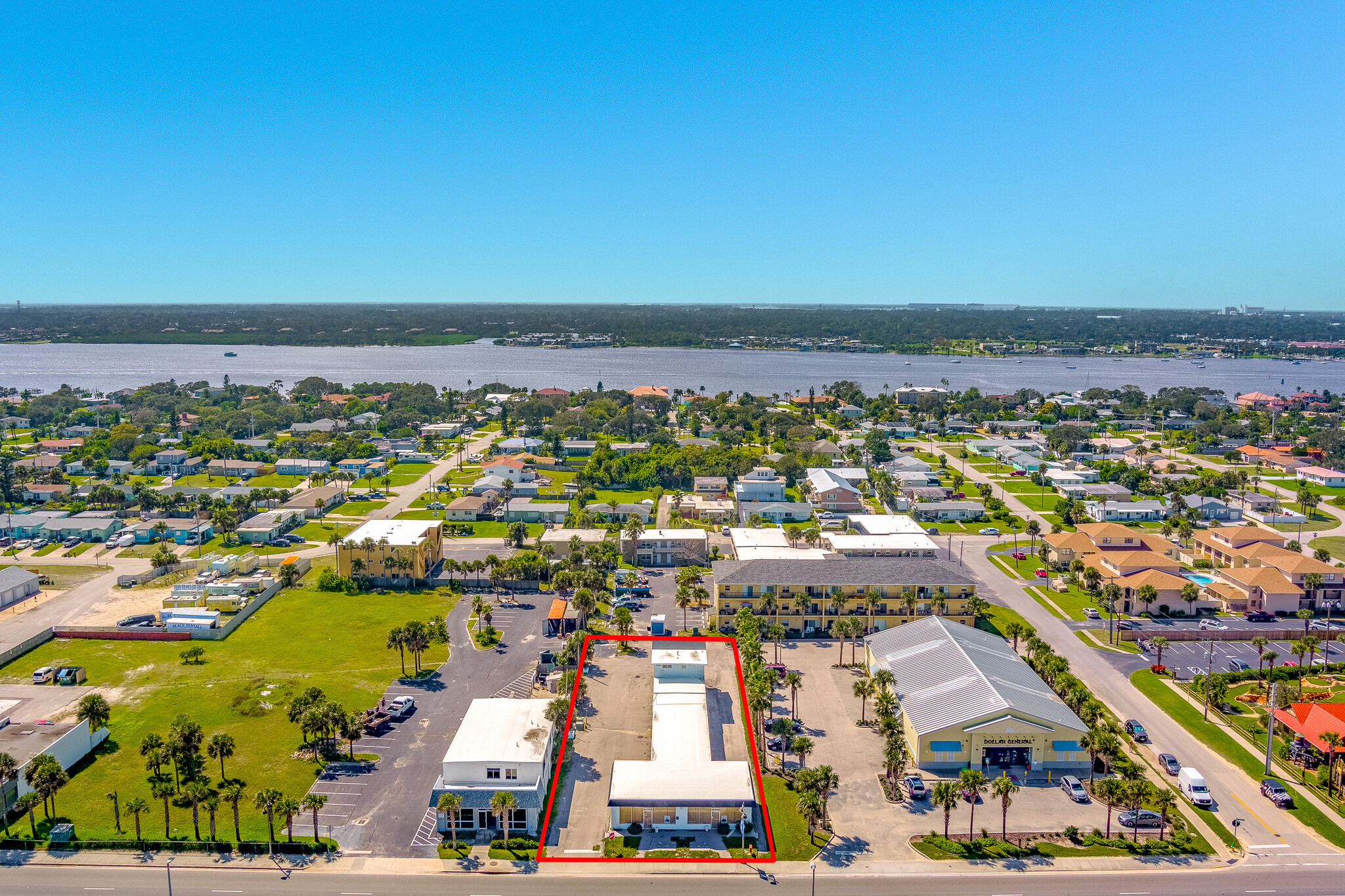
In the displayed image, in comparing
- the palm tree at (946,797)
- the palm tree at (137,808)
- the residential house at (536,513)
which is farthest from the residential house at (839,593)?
the palm tree at (137,808)

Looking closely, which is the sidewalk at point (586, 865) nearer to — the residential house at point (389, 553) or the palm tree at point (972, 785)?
the palm tree at point (972, 785)

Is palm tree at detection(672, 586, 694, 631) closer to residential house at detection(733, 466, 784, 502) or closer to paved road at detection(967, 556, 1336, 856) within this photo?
paved road at detection(967, 556, 1336, 856)

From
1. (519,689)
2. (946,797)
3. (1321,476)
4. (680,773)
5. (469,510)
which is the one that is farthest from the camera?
(1321,476)

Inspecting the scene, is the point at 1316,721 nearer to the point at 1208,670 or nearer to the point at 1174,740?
the point at 1174,740

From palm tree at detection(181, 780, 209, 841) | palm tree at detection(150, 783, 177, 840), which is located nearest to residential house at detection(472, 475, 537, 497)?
palm tree at detection(150, 783, 177, 840)

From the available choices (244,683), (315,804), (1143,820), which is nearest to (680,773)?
(315,804)
